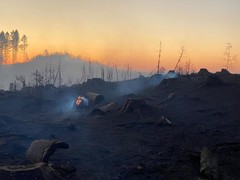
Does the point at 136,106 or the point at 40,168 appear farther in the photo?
the point at 136,106

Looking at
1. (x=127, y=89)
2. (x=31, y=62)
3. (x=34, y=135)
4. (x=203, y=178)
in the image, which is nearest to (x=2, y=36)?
(x=31, y=62)

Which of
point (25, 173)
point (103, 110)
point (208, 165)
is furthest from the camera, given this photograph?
point (103, 110)

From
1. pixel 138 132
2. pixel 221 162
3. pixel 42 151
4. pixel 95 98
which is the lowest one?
pixel 221 162

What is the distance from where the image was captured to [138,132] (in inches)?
604

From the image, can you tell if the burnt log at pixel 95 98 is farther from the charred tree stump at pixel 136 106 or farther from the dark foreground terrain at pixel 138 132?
the charred tree stump at pixel 136 106

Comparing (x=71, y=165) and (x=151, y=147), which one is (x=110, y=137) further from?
(x=71, y=165)

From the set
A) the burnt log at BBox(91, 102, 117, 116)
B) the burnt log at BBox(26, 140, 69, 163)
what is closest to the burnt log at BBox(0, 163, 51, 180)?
the burnt log at BBox(26, 140, 69, 163)

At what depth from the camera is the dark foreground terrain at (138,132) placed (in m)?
10.5

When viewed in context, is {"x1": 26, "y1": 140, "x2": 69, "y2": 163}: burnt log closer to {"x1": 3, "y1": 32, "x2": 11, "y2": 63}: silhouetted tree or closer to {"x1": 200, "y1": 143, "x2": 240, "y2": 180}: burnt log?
{"x1": 200, "y1": 143, "x2": 240, "y2": 180}: burnt log

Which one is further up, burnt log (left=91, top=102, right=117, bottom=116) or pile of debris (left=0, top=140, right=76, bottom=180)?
burnt log (left=91, top=102, right=117, bottom=116)

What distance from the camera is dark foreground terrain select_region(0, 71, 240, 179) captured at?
34.6ft

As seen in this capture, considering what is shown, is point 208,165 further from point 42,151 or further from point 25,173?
point 25,173

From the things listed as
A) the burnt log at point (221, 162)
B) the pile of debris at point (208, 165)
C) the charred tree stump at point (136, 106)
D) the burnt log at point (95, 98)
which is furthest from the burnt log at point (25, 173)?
the burnt log at point (95, 98)

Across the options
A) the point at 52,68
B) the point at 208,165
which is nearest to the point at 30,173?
the point at 208,165
